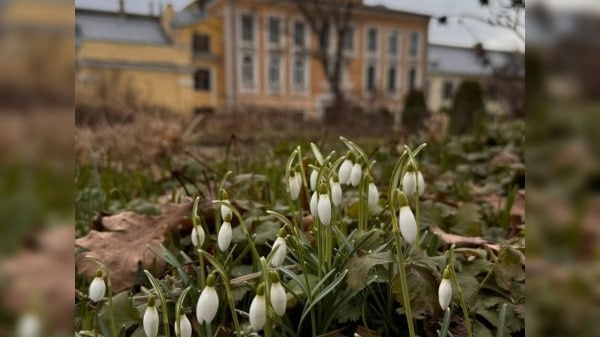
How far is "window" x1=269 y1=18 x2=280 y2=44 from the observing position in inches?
666

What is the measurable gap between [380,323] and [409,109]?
671 centimetres

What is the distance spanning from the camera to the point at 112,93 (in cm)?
893

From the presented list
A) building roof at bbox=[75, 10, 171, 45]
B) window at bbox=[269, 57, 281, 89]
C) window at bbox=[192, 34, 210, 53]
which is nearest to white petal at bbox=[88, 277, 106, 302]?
building roof at bbox=[75, 10, 171, 45]

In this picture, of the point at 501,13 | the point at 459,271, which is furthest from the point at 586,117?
the point at 501,13

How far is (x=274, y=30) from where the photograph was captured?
18.0 metres

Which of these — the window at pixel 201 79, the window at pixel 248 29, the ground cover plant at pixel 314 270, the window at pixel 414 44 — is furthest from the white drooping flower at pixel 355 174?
the window at pixel 414 44

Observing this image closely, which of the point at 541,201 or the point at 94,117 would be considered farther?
the point at 94,117

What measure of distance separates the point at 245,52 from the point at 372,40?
5306mm

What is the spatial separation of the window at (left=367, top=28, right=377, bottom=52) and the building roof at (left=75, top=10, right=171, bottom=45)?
789 cm

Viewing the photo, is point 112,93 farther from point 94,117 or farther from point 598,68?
point 598,68

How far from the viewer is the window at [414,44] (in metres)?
21.8

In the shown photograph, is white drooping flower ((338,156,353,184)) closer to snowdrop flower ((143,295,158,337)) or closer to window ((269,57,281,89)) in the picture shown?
snowdrop flower ((143,295,158,337))

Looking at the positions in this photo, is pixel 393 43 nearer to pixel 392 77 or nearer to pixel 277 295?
pixel 392 77

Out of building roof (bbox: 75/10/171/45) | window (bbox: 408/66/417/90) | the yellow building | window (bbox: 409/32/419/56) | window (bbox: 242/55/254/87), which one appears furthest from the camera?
window (bbox: 408/66/417/90)
